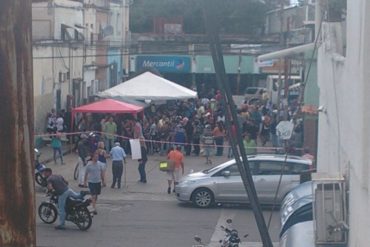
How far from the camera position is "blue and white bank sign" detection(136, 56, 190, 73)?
193ft

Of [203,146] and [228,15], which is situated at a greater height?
[228,15]

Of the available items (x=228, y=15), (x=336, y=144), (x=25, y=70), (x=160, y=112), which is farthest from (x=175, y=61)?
(x=25, y=70)

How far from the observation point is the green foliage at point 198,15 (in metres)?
67.5

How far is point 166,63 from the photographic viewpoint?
59.6m

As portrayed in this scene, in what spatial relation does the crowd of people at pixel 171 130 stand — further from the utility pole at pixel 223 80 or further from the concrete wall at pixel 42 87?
the utility pole at pixel 223 80

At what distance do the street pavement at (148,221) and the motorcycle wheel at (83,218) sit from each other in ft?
0.42

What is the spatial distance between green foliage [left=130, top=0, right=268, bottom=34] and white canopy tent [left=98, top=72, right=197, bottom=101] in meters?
26.0

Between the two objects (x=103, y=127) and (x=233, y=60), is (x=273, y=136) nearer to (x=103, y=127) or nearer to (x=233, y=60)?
(x=103, y=127)

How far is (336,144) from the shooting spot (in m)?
11.2

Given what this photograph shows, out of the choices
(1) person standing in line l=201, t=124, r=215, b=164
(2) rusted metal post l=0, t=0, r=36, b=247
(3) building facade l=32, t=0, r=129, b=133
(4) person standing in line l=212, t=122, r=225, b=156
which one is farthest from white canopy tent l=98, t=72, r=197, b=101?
(2) rusted metal post l=0, t=0, r=36, b=247

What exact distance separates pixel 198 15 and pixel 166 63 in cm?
1044

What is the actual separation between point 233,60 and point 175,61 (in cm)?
359

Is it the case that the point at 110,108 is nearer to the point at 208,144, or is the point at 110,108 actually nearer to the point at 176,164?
the point at 208,144

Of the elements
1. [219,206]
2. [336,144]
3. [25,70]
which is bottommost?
[219,206]
